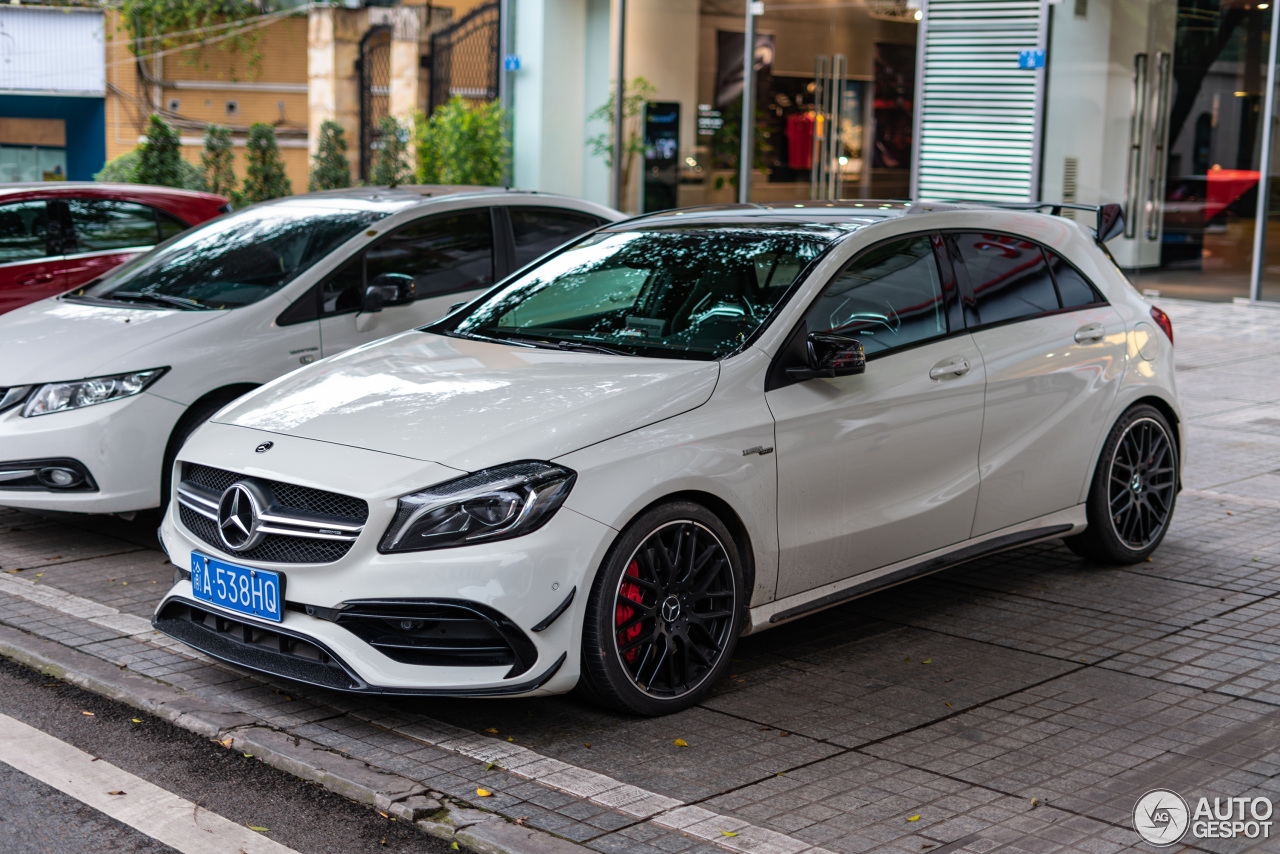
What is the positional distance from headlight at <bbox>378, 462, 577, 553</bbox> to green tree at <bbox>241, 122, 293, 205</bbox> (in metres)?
17.0

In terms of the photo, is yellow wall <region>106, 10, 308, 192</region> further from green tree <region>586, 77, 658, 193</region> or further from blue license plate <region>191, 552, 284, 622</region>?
blue license plate <region>191, 552, 284, 622</region>

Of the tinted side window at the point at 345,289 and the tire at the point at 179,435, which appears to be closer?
the tire at the point at 179,435

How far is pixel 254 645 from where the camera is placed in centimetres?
462

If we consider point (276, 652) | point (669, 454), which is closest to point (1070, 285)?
point (669, 454)

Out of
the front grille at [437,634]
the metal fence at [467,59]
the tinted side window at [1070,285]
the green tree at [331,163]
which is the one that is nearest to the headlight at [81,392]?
the front grille at [437,634]

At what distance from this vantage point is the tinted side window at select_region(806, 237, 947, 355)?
535 centimetres

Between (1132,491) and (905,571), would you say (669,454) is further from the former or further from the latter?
(1132,491)

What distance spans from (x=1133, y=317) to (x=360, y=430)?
374cm

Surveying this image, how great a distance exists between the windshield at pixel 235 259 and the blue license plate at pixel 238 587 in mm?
2717

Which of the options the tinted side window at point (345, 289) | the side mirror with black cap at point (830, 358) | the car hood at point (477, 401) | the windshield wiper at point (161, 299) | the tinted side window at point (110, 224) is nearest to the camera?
the car hood at point (477, 401)

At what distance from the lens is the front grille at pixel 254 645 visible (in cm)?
441

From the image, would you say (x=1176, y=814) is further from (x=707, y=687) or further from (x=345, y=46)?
(x=345, y=46)

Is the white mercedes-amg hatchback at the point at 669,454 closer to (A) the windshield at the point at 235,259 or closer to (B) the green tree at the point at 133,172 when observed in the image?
(A) the windshield at the point at 235,259

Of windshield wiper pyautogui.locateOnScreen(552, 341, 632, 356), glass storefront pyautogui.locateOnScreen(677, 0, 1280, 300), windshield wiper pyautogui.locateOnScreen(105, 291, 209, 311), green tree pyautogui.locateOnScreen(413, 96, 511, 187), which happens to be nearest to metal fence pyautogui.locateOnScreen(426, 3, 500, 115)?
green tree pyautogui.locateOnScreen(413, 96, 511, 187)
